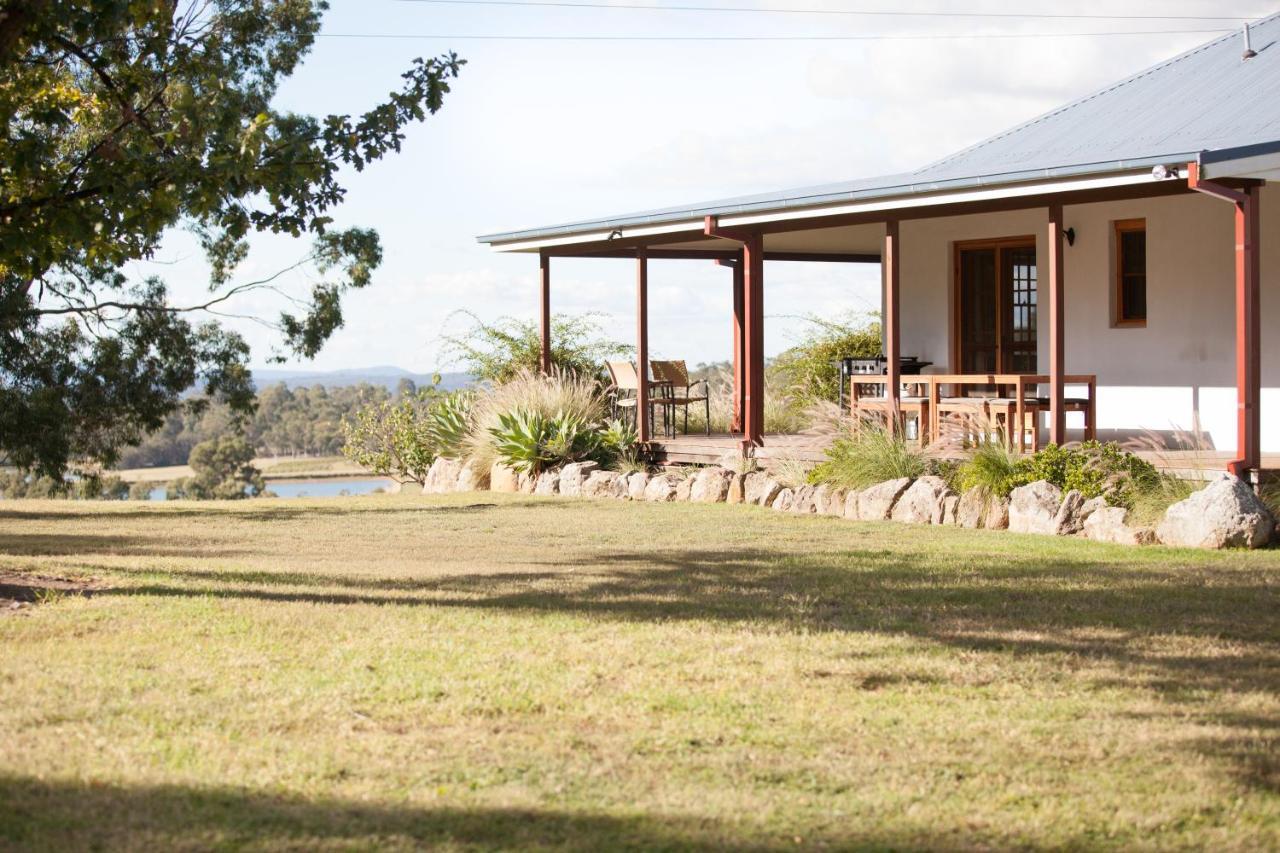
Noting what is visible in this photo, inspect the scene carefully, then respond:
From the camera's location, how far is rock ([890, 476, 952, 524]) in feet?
37.5

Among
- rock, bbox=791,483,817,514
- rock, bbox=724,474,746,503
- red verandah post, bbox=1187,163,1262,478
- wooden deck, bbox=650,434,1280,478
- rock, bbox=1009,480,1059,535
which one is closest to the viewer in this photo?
red verandah post, bbox=1187,163,1262,478

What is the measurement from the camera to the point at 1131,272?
1409 cm

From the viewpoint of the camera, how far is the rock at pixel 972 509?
11.1m

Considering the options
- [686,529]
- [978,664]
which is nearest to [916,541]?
[686,529]

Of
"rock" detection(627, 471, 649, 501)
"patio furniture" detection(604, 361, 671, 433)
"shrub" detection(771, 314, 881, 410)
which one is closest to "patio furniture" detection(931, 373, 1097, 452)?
"rock" detection(627, 471, 649, 501)

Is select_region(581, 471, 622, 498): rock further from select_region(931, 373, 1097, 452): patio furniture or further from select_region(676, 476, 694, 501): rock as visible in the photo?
select_region(931, 373, 1097, 452): patio furniture

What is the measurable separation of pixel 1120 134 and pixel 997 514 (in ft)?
16.0

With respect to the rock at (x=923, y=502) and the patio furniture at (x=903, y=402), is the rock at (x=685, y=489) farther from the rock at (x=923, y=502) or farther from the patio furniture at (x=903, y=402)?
the rock at (x=923, y=502)

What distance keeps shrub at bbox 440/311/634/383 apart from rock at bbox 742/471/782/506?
6.59m

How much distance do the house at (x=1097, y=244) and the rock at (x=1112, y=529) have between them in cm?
101

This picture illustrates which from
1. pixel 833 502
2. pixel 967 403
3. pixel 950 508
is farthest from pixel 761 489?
pixel 950 508

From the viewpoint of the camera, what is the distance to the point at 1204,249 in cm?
1331

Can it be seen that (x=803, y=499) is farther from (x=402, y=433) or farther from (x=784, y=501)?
(x=402, y=433)

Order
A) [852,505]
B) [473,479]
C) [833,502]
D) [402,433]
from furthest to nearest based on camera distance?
[402,433], [473,479], [833,502], [852,505]
